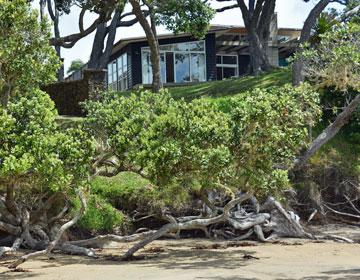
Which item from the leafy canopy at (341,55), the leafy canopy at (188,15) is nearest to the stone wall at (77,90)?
the leafy canopy at (188,15)

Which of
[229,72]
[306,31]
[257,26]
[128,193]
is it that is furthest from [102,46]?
[128,193]

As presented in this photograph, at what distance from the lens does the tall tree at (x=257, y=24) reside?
35.0 metres

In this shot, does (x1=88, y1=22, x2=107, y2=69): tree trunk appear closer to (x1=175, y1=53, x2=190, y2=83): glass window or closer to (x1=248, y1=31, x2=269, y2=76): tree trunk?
(x1=175, y1=53, x2=190, y2=83): glass window

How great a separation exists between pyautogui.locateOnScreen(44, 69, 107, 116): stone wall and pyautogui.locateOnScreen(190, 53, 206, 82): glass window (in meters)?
15.4

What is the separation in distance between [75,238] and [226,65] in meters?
29.4

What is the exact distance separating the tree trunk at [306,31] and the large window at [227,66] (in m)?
15.6

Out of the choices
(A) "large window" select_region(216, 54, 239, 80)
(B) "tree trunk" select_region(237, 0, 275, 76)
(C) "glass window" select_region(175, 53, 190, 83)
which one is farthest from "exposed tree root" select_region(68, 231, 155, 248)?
(A) "large window" select_region(216, 54, 239, 80)

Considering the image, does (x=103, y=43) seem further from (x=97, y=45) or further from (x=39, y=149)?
(x=39, y=149)

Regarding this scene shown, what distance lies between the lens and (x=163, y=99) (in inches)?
619

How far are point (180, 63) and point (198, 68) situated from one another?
1.17m

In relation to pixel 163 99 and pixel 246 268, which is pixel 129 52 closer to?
pixel 163 99

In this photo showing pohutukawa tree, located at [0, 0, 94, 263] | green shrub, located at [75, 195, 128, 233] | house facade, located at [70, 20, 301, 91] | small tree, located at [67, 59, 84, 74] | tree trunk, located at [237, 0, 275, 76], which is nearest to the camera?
pohutukawa tree, located at [0, 0, 94, 263]

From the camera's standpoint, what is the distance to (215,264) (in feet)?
44.9

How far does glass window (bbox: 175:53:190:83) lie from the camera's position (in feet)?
138
